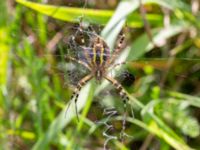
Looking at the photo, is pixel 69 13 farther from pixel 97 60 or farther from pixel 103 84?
pixel 97 60

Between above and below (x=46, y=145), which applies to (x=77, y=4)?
above

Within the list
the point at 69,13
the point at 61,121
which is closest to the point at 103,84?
the point at 61,121

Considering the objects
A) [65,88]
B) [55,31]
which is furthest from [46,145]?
[55,31]

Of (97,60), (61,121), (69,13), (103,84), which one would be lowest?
(61,121)

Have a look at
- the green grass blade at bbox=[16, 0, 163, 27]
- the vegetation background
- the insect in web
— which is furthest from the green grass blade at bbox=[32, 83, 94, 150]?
the green grass blade at bbox=[16, 0, 163, 27]

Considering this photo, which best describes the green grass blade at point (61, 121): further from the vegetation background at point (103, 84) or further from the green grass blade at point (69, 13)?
the green grass blade at point (69, 13)

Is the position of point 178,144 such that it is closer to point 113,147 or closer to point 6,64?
point 113,147

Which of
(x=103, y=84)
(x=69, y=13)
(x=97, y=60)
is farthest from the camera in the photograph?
(x=69, y=13)

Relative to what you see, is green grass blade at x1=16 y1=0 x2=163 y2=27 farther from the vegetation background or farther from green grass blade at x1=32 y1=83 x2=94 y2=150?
green grass blade at x1=32 y1=83 x2=94 y2=150

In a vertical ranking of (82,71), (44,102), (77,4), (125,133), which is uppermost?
(77,4)
